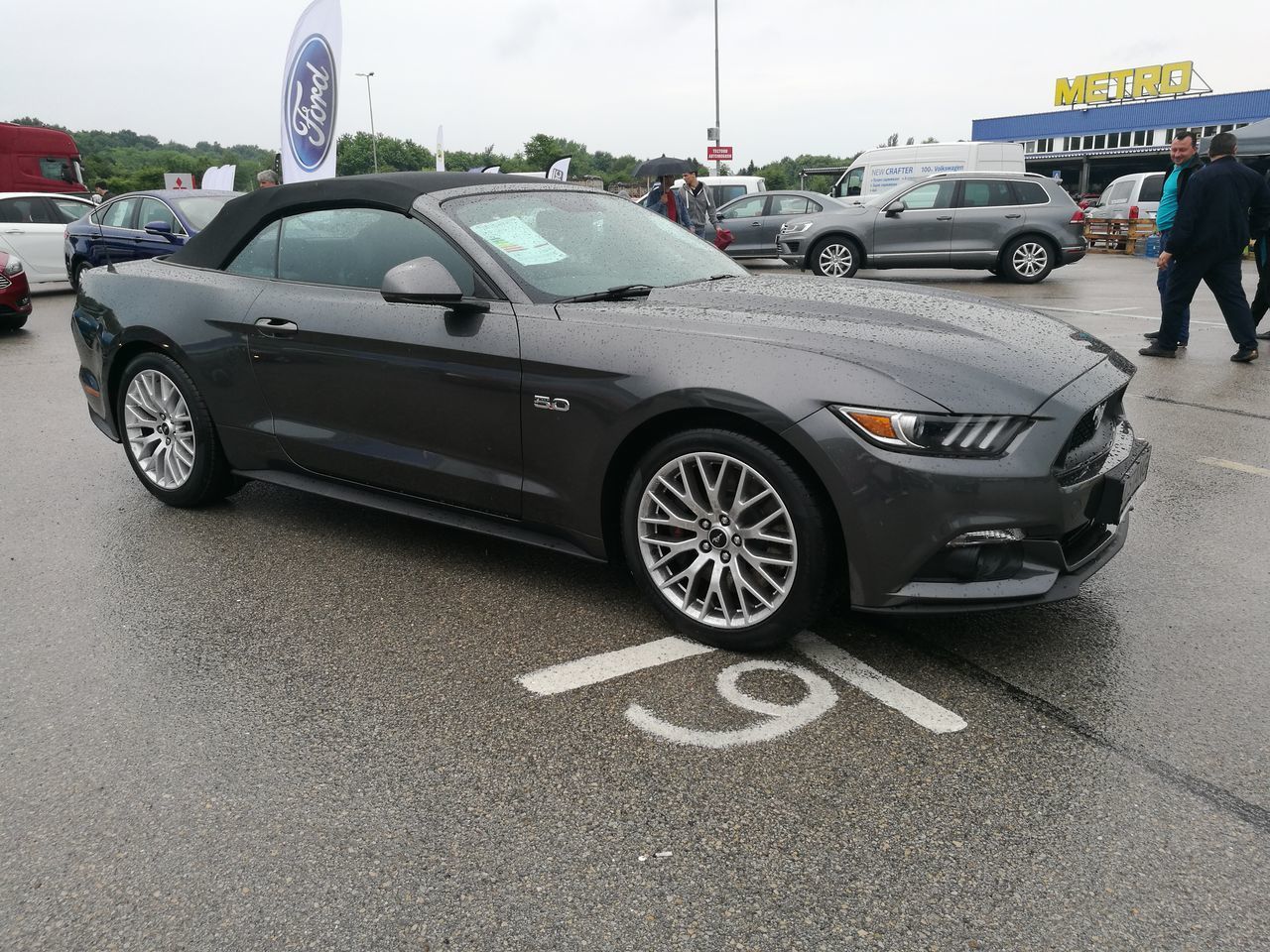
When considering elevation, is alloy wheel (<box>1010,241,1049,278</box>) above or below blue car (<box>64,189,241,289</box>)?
below

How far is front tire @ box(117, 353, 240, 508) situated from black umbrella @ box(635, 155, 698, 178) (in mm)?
8086

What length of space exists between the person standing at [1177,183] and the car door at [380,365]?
22.6 ft

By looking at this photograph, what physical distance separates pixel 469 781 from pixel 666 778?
497mm

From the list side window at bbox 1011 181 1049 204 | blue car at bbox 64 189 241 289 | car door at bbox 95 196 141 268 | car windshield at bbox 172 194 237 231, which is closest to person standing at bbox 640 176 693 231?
blue car at bbox 64 189 241 289

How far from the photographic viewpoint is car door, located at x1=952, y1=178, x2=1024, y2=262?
16250 mm

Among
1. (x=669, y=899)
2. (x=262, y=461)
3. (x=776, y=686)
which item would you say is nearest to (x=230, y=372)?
(x=262, y=461)

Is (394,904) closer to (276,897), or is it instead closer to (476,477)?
(276,897)

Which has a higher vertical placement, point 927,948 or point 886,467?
point 886,467

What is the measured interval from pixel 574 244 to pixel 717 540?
55.8 inches

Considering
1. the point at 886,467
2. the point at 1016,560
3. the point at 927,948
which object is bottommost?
the point at 927,948

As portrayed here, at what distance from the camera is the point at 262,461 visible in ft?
14.5

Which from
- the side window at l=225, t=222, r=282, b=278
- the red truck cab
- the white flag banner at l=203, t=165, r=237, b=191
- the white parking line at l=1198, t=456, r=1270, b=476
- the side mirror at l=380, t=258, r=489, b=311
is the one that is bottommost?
the white parking line at l=1198, t=456, r=1270, b=476

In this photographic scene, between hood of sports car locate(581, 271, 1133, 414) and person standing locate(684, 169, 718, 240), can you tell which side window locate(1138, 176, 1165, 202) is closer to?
person standing locate(684, 169, 718, 240)

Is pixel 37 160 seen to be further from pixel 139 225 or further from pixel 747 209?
pixel 747 209
